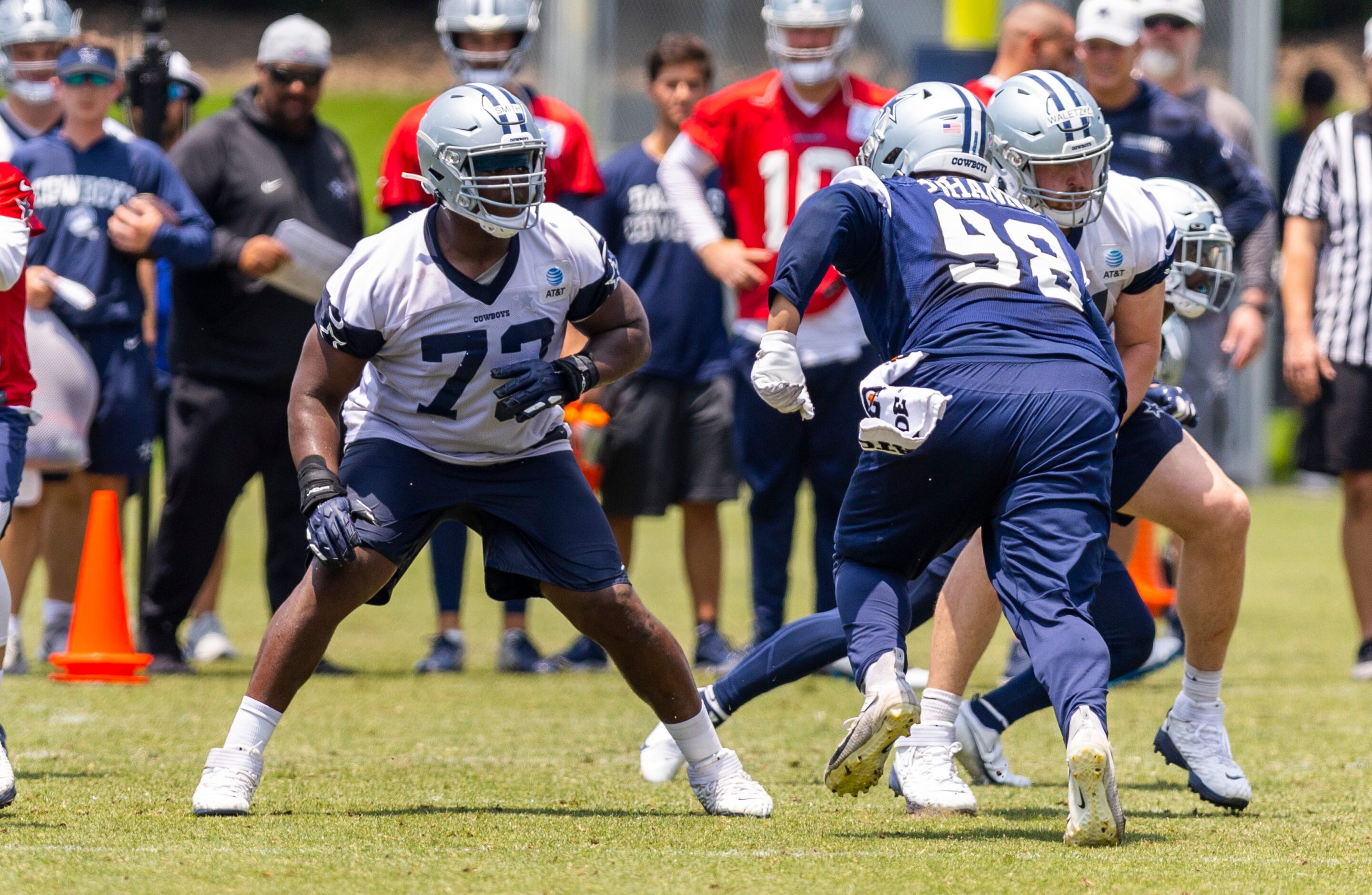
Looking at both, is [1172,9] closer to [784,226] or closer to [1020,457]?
[784,226]

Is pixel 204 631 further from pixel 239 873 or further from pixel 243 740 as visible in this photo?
pixel 239 873

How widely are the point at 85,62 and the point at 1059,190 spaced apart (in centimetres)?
453

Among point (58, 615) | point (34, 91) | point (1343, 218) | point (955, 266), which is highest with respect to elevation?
point (955, 266)

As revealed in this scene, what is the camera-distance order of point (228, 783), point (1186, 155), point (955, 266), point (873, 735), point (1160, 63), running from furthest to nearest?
point (1160, 63), point (1186, 155), point (228, 783), point (955, 266), point (873, 735)

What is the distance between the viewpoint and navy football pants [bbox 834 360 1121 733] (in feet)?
13.5

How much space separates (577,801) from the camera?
4.89 meters

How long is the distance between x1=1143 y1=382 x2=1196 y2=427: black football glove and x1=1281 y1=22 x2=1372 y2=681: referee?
8.94 feet

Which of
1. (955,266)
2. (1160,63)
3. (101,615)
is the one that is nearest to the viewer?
(955,266)

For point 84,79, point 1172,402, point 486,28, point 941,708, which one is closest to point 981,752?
point 941,708

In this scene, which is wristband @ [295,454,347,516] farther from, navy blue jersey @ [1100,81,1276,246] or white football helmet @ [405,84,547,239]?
navy blue jersey @ [1100,81,1276,246]

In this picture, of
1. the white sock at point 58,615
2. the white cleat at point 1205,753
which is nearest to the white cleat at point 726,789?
the white cleat at point 1205,753

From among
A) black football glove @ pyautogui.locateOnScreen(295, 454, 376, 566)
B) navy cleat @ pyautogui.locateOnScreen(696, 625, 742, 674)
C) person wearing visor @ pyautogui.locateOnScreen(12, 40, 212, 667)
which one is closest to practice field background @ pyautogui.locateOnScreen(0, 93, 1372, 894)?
navy cleat @ pyautogui.locateOnScreen(696, 625, 742, 674)

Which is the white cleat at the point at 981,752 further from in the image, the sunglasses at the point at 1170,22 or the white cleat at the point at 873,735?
the sunglasses at the point at 1170,22

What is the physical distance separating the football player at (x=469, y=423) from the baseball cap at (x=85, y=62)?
3.39 meters
